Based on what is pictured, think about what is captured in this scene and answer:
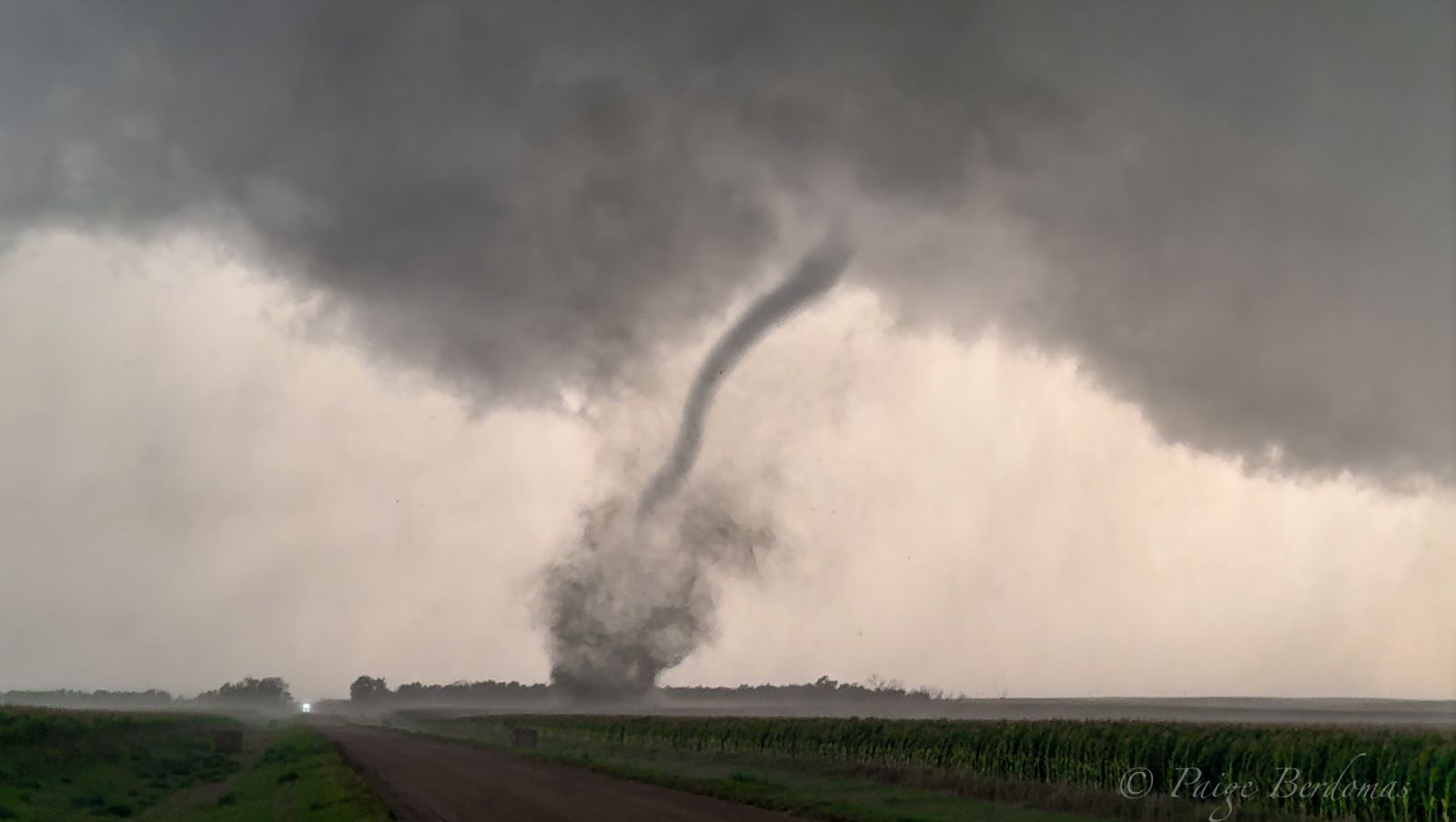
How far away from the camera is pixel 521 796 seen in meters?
34.4

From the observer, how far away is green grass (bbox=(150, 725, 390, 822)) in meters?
29.7

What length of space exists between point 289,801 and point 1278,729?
120ft

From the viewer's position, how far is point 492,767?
49.4m

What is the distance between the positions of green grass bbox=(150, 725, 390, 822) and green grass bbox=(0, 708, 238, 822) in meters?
2.85

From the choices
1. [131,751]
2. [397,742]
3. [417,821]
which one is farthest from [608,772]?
[397,742]

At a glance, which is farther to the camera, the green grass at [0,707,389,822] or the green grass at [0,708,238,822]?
the green grass at [0,708,238,822]

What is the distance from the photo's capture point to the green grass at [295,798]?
29.7m

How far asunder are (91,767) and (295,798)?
2126 centimetres

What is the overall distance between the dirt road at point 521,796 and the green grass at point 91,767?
962cm

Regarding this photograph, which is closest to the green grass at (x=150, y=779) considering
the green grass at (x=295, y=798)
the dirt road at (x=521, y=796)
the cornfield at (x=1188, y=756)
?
the green grass at (x=295, y=798)

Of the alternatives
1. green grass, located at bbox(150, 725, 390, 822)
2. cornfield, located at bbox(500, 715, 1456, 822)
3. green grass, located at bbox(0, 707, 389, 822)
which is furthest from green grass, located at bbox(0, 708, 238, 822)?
cornfield, located at bbox(500, 715, 1456, 822)

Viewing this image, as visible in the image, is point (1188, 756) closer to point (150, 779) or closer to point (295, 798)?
point (295, 798)

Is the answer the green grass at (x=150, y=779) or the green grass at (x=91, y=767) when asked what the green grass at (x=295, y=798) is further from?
the green grass at (x=91, y=767)

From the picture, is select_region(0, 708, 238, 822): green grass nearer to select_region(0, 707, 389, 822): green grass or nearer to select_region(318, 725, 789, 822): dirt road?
select_region(0, 707, 389, 822): green grass
